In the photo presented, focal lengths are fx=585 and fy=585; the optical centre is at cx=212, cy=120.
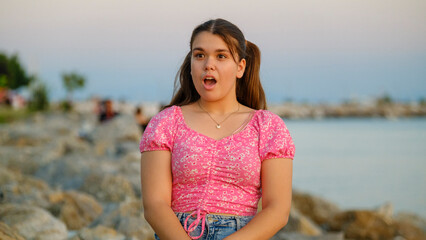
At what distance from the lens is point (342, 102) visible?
273ft

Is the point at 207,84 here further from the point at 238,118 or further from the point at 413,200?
the point at 413,200

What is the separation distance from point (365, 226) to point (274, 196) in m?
4.82

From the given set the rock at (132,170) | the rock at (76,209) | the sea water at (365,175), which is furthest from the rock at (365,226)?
the sea water at (365,175)

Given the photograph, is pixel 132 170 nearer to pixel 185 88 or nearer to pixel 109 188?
pixel 109 188

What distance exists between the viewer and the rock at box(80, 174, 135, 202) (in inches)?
277

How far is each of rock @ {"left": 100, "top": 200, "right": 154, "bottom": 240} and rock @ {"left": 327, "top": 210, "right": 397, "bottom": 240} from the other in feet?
10.1

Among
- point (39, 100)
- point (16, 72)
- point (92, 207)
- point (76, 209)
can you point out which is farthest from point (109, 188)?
point (16, 72)

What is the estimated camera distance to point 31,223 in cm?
468

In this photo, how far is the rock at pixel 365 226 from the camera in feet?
23.8

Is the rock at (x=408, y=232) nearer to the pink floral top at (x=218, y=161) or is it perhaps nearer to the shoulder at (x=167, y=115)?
the pink floral top at (x=218, y=161)

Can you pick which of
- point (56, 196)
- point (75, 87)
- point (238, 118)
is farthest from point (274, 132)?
point (75, 87)

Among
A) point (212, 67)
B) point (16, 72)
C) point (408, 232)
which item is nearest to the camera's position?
point (212, 67)

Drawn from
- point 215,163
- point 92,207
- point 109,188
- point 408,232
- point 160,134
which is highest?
point 160,134

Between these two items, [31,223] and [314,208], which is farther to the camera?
[314,208]
